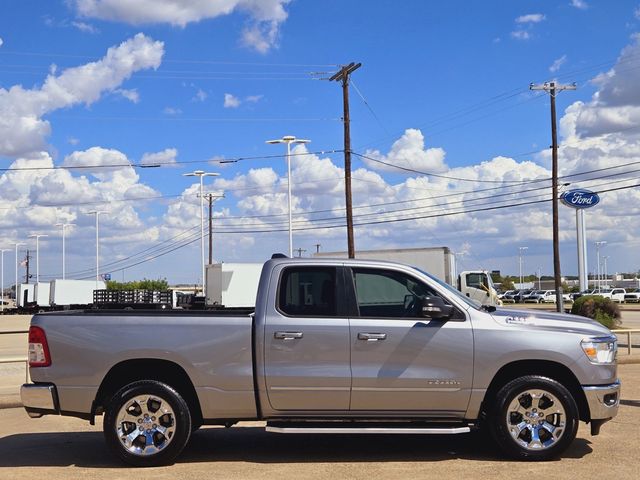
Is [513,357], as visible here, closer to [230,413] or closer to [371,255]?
[230,413]

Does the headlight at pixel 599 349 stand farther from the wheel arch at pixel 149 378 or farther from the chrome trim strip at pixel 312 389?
the wheel arch at pixel 149 378

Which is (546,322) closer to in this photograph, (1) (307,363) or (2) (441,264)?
(1) (307,363)

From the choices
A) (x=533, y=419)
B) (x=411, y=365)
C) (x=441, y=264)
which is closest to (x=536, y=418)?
(x=533, y=419)

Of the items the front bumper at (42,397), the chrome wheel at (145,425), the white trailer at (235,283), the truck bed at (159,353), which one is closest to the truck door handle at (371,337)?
the truck bed at (159,353)

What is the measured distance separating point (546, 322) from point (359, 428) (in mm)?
2051

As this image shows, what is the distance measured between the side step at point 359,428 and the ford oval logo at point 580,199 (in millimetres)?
48856

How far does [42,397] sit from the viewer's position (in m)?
7.20

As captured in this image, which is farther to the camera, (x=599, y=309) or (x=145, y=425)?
(x=599, y=309)

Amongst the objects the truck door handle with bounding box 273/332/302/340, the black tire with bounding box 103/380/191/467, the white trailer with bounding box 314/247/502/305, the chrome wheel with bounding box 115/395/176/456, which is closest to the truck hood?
the truck door handle with bounding box 273/332/302/340

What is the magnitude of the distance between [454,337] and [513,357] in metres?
0.58

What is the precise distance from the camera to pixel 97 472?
7.04 metres

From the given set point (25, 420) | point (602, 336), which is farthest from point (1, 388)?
point (602, 336)

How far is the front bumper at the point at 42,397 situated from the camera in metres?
7.20

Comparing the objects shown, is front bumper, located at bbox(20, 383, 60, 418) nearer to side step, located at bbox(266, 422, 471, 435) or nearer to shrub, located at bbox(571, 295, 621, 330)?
side step, located at bbox(266, 422, 471, 435)
